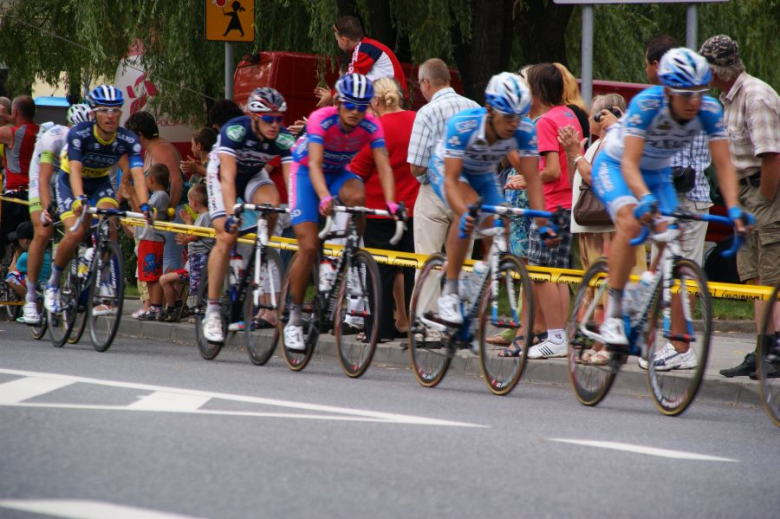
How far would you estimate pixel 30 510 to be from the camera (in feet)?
17.1

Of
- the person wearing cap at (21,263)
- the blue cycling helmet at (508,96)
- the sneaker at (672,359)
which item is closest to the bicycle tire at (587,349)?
the sneaker at (672,359)

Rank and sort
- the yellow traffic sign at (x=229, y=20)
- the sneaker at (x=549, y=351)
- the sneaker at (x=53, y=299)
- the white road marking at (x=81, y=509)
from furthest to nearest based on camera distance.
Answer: the yellow traffic sign at (x=229, y=20) < the sneaker at (x=53, y=299) < the sneaker at (x=549, y=351) < the white road marking at (x=81, y=509)

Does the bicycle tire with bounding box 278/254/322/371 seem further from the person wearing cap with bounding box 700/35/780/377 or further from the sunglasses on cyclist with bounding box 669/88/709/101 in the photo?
the sunglasses on cyclist with bounding box 669/88/709/101

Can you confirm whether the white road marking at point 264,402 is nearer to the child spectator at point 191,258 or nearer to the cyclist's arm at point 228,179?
the cyclist's arm at point 228,179

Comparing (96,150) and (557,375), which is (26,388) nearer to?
(557,375)

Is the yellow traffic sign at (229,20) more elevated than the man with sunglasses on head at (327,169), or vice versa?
the yellow traffic sign at (229,20)

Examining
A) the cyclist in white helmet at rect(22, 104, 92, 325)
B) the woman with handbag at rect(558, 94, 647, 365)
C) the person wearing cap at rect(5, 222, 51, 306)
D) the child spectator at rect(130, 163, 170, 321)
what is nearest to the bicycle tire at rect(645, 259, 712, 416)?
the woman with handbag at rect(558, 94, 647, 365)

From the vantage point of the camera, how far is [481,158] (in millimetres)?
9328

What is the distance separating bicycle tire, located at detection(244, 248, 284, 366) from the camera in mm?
10797

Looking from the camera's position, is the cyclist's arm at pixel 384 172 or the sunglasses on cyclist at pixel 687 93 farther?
the cyclist's arm at pixel 384 172

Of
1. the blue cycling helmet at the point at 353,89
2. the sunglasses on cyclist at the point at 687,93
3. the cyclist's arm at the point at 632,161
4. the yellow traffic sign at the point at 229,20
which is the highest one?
the yellow traffic sign at the point at 229,20

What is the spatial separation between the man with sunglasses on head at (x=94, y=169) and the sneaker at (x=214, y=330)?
4.05ft

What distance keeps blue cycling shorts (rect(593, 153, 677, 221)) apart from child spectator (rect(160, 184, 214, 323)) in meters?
5.55

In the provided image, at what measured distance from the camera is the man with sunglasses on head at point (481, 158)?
29.5ft
